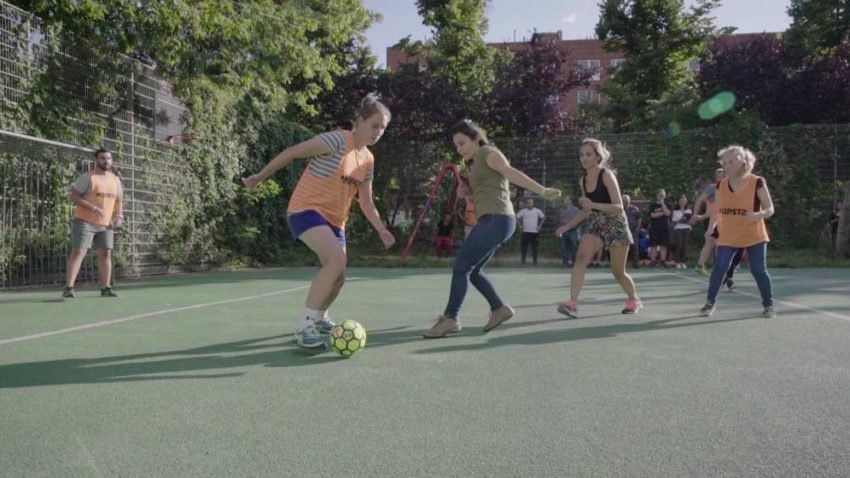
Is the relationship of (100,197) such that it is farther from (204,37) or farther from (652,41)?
(652,41)

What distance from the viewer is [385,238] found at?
17.2 feet

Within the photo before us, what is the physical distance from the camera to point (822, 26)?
2606 cm

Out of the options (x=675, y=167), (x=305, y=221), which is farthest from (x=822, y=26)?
(x=305, y=221)

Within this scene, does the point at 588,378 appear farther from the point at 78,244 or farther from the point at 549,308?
the point at 78,244

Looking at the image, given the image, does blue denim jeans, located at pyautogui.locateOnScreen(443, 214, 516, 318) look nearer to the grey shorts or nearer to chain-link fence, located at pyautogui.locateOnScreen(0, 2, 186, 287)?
chain-link fence, located at pyautogui.locateOnScreen(0, 2, 186, 287)

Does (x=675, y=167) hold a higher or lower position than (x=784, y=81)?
lower

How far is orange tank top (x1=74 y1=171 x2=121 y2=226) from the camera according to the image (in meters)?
8.73

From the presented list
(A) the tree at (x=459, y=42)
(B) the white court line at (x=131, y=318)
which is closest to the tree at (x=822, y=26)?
(A) the tree at (x=459, y=42)

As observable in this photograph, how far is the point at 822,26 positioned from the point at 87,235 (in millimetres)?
27652

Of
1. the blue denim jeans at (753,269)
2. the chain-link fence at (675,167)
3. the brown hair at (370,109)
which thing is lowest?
the blue denim jeans at (753,269)

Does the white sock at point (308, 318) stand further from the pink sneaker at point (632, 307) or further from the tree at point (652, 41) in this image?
the tree at point (652, 41)

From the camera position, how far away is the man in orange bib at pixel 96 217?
8617mm

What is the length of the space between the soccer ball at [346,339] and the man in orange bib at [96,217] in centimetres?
547

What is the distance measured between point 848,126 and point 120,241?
61.8 ft
